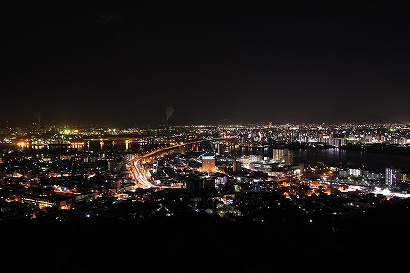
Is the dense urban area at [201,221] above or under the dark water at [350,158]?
above

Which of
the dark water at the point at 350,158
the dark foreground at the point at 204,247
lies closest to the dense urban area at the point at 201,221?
the dark foreground at the point at 204,247

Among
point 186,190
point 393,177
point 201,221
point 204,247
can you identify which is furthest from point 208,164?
point 204,247

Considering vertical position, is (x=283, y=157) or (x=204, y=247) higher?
(x=204, y=247)

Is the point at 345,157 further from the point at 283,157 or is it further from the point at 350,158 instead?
the point at 283,157

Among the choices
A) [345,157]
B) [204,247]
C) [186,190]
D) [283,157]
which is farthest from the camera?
[345,157]

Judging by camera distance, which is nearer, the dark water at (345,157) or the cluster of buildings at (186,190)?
the cluster of buildings at (186,190)

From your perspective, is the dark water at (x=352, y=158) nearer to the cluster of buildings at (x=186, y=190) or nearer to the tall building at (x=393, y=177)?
the tall building at (x=393, y=177)

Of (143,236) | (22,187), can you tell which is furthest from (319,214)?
(22,187)

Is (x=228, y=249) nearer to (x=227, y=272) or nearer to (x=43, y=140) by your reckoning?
(x=227, y=272)

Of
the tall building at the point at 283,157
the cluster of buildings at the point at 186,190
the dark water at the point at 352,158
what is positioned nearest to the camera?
the cluster of buildings at the point at 186,190
